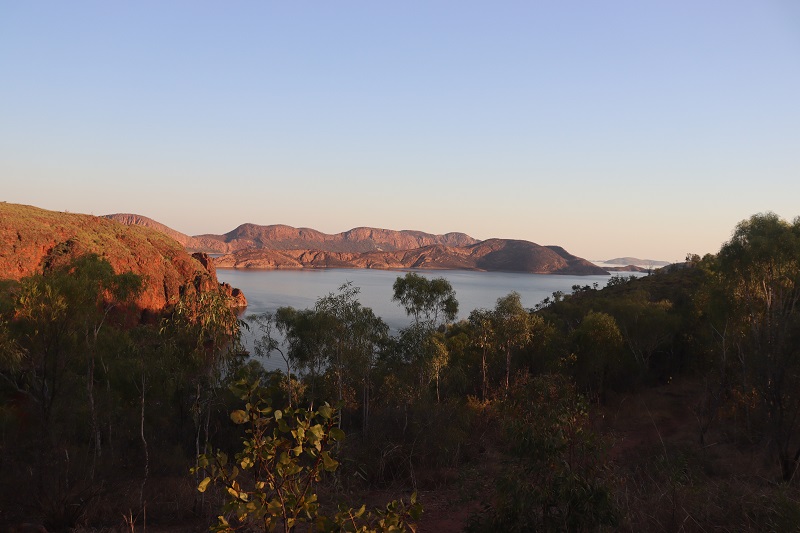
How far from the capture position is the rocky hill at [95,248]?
55.0 m

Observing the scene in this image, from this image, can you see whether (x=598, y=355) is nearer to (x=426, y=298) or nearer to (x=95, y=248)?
(x=426, y=298)

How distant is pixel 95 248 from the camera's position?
6372 cm

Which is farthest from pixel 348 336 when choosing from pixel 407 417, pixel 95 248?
pixel 95 248

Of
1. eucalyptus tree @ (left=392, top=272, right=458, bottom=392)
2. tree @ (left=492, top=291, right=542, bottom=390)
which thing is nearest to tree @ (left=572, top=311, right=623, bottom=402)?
tree @ (left=492, top=291, right=542, bottom=390)

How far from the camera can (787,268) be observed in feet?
53.7

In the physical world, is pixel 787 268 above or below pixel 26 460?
above

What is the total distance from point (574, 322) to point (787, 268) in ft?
74.7

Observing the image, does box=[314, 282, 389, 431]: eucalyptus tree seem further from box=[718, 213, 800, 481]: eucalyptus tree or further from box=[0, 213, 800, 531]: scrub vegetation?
box=[718, 213, 800, 481]: eucalyptus tree

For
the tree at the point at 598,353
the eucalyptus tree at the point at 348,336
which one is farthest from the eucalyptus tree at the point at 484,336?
the eucalyptus tree at the point at 348,336

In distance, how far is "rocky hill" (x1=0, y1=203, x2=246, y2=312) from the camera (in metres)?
55.0

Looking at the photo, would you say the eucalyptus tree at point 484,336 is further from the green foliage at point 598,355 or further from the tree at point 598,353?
the tree at point 598,353

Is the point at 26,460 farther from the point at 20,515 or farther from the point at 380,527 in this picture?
the point at 380,527

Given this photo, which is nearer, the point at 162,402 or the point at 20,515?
the point at 20,515

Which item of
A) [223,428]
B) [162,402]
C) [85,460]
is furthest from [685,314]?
[85,460]
